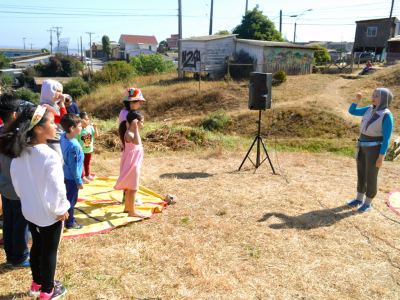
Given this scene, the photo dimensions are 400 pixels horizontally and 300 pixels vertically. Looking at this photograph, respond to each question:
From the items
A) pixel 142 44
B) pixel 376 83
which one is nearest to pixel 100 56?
pixel 142 44

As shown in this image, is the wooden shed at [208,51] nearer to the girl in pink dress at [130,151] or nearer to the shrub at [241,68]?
the shrub at [241,68]

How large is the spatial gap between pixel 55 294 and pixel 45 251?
1.68 ft

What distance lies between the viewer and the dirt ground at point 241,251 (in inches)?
121

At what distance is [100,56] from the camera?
97.6m

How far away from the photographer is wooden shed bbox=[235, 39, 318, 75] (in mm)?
21766

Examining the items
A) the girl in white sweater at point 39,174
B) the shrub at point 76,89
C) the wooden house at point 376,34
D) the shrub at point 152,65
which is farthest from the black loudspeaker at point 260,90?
the wooden house at point 376,34

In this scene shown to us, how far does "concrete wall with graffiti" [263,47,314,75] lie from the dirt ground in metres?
17.1

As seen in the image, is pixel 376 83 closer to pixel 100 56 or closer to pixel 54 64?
pixel 54 64

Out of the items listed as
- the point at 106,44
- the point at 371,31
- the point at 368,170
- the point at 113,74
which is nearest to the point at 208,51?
the point at 113,74

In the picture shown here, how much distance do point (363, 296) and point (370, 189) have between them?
7.69ft

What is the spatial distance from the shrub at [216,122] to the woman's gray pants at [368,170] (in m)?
10.2

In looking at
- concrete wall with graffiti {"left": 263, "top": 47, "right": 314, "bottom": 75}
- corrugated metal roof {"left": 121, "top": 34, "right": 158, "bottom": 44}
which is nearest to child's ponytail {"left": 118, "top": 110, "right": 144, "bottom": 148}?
concrete wall with graffiti {"left": 263, "top": 47, "right": 314, "bottom": 75}

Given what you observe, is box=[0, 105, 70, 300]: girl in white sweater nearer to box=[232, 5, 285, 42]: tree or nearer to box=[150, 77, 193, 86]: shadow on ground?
box=[150, 77, 193, 86]: shadow on ground

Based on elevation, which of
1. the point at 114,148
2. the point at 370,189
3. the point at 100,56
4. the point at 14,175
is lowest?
Result: the point at 114,148
